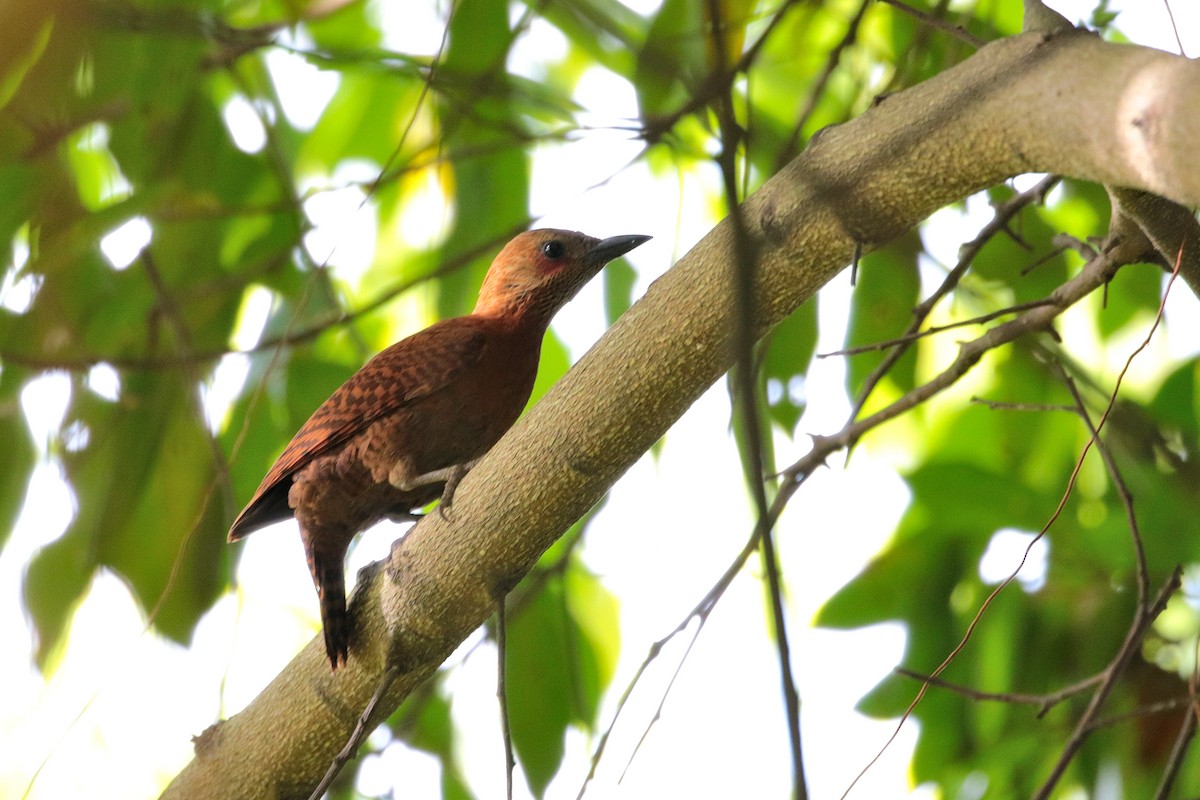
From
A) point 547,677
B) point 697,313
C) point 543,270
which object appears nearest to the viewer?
point 697,313

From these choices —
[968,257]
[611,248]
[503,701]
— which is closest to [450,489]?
[503,701]

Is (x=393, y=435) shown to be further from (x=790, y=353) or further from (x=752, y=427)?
(x=752, y=427)

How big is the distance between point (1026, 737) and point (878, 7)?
2269mm

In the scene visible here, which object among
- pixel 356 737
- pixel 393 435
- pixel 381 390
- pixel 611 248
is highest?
pixel 611 248

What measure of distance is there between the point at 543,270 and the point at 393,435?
743mm

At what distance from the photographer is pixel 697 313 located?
179 cm

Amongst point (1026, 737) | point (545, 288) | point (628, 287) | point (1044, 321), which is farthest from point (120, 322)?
point (1026, 737)

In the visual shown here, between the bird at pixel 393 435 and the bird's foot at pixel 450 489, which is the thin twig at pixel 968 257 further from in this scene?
the bird at pixel 393 435

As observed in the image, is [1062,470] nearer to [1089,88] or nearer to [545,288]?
[545,288]

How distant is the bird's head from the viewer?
127 inches

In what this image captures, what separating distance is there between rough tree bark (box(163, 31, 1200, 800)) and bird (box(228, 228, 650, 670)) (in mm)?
464

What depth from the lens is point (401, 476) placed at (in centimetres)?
275

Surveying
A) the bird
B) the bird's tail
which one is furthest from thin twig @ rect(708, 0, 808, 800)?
the bird

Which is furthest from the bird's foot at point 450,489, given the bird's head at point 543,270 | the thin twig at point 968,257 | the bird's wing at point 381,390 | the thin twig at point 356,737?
the bird's head at point 543,270
